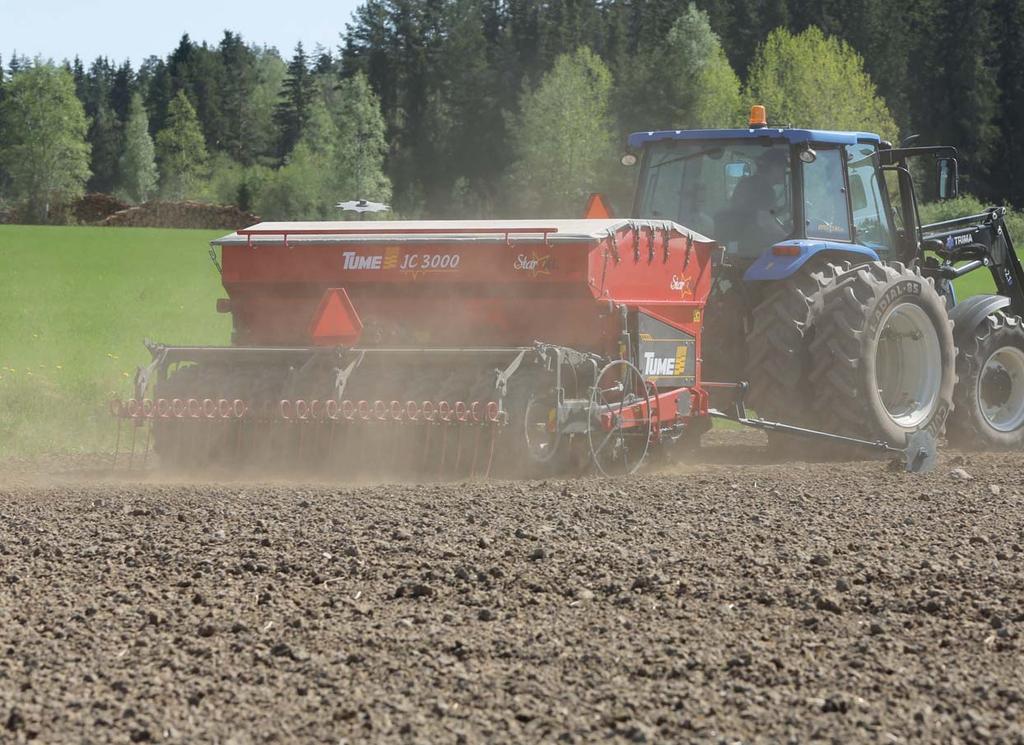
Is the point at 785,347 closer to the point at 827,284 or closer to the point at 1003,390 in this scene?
the point at 827,284

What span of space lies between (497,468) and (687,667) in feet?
13.9

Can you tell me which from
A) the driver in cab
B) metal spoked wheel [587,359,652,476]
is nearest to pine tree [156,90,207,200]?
the driver in cab

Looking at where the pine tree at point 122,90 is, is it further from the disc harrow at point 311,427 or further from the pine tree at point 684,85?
the disc harrow at point 311,427

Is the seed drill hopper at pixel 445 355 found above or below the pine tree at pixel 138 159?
below

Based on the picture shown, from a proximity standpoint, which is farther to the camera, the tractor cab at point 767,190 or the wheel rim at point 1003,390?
the wheel rim at point 1003,390

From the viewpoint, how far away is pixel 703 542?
591cm

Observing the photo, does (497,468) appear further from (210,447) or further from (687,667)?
(687,667)

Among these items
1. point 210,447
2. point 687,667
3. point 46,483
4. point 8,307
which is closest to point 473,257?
point 210,447

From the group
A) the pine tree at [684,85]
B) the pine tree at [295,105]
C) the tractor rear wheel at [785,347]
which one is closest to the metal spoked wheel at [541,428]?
the tractor rear wheel at [785,347]

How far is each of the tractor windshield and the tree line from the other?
47.0m

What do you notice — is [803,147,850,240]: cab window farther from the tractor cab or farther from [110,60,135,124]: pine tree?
[110,60,135,124]: pine tree

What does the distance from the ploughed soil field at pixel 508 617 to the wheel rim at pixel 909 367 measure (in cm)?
265

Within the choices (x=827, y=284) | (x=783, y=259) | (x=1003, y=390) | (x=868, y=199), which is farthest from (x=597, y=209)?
(x=1003, y=390)

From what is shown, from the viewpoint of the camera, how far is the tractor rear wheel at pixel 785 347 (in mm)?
9055
